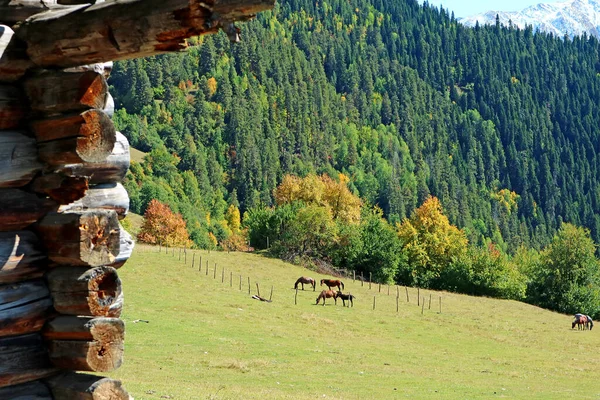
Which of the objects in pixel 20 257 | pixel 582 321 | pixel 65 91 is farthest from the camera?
pixel 582 321

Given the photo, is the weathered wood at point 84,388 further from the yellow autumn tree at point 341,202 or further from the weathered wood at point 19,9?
the yellow autumn tree at point 341,202

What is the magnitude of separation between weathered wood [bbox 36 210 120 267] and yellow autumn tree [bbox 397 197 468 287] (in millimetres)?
91529

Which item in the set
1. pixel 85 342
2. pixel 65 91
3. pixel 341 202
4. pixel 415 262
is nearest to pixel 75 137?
pixel 65 91

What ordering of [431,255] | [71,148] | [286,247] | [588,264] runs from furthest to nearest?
[431,255] → [588,264] → [286,247] → [71,148]

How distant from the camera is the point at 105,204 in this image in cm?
1132

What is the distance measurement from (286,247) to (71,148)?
268 feet

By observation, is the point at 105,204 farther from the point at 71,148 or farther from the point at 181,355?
the point at 181,355

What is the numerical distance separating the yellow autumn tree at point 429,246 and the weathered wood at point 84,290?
91.3 metres

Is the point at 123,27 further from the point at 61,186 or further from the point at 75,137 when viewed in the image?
the point at 61,186

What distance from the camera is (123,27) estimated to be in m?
8.73

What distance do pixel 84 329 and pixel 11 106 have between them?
2940 mm

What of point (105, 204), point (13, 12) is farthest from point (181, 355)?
point (13, 12)

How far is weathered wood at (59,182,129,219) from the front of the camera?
11032 mm

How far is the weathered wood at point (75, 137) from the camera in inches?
372
